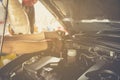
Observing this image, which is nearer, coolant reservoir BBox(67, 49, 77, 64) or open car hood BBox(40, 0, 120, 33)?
open car hood BBox(40, 0, 120, 33)

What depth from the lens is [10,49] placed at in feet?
5.98

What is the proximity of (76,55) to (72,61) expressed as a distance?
0.05 meters

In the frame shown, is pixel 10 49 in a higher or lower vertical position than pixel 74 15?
lower

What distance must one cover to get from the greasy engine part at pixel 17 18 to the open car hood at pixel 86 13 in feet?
0.59

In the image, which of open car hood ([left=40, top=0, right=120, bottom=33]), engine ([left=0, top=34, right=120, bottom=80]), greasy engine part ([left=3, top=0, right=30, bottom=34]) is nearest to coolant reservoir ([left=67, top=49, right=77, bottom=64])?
engine ([left=0, top=34, right=120, bottom=80])

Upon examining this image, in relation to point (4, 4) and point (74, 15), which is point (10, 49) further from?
point (74, 15)

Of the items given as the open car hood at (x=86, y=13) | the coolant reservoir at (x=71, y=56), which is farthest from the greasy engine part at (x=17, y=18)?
the coolant reservoir at (x=71, y=56)

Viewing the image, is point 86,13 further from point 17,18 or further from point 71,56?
point 17,18

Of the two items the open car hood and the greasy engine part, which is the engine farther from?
the greasy engine part

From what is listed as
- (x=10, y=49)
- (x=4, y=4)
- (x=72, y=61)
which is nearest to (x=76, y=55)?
(x=72, y=61)

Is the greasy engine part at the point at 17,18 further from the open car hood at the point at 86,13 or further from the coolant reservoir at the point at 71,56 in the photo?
the coolant reservoir at the point at 71,56

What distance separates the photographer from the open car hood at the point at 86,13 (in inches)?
59.7

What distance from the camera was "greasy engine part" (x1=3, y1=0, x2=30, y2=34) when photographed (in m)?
1.78

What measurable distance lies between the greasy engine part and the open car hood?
18 centimetres
